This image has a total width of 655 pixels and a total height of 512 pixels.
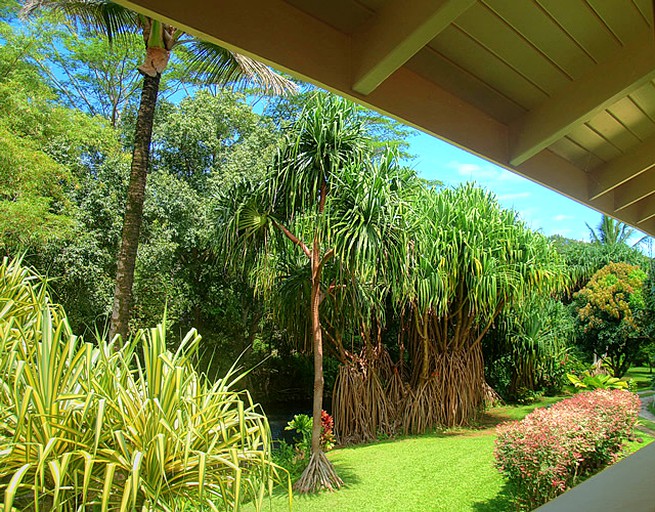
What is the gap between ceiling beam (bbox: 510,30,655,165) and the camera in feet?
4.80

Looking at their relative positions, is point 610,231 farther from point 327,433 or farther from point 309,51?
point 309,51

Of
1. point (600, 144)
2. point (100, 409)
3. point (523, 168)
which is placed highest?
point (600, 144)

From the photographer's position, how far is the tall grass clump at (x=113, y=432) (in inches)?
64.2

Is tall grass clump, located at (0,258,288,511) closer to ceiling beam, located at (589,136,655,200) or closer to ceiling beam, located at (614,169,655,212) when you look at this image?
ceiling beam, located at (589,136,655,200)

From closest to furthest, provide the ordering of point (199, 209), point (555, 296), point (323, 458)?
point (323, 458)
point (199, 209)
point (555, 296)

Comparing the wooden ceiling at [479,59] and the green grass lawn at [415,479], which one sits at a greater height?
the wooden ceiling at [479,59]

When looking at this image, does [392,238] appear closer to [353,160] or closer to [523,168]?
[353,160]

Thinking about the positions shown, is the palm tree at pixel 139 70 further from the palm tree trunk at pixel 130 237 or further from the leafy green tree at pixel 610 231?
the leafy green tree at pixel 610 231

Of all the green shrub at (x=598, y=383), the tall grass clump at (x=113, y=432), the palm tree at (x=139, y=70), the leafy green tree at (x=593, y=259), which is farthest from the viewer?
the leafy green tree at (x=593, y=259)

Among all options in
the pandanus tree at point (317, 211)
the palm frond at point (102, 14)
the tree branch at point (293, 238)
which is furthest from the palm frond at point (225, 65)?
the tree branch at point (293, 238)

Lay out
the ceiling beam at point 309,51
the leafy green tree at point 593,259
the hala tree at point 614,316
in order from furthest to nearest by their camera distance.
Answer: the leafy green tree at point 593,259 → the hala tree at point 614,316 → the ceiling beam at point 309,51

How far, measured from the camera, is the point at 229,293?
8.07 m

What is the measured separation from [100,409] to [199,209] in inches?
255

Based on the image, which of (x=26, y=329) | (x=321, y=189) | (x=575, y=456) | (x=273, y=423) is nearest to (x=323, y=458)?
(x=575, y=456)
